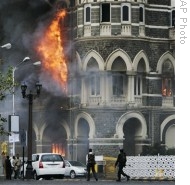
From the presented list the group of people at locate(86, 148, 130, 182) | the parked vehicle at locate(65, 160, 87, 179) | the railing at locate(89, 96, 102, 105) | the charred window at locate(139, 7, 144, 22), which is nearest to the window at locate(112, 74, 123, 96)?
the railing at locate(89, 96, 102, 105)

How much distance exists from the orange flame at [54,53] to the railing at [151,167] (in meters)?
18.1

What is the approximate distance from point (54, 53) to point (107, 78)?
5076 mm

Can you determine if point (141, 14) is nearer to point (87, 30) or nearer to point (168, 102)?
point (87, 30)

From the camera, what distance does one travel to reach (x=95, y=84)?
52000mm

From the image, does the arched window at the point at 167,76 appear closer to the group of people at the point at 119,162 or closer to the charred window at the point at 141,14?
the charred window at the point at 141,14

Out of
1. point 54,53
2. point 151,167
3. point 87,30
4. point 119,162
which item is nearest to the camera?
point 119,162

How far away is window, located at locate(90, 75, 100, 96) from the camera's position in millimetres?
51875

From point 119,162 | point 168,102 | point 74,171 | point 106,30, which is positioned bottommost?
point 74,171

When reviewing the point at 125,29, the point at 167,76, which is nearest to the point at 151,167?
the point at 125,29

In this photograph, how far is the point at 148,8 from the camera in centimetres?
5369

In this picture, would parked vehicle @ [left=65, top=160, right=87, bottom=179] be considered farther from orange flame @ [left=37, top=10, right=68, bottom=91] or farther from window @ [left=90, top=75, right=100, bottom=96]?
orange flame @ [left=37, top=10, right=68, bottom=91]
